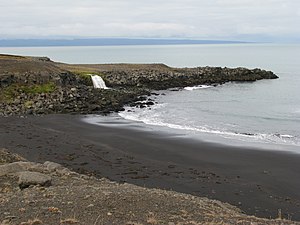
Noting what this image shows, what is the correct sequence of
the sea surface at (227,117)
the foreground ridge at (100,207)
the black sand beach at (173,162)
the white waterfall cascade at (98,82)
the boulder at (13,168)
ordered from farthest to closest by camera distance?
the white waterfall cascade at (98,82), the sea surface at (227,117), the black sand beach at (173,162), the boulder at (13,168), the foreground ridge at (100,207)

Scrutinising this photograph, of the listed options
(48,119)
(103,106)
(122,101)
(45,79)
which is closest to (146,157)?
(48,119)

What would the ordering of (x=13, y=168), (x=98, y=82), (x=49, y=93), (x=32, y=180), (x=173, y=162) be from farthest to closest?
1. (x=98, y=82)
2. (x=49, y=93)
3. (x=173, y=162)
4. (x=13, y=168)
5. (x=32, y=180)

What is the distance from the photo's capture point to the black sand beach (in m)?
17.8

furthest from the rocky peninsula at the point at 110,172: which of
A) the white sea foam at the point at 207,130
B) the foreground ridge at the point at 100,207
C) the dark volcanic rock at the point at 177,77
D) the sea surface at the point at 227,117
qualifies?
the dark volcanic rock at the point at 177,77

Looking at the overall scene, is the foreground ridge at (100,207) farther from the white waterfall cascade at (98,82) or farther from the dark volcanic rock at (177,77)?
the dark volcanic rock at (177,77)

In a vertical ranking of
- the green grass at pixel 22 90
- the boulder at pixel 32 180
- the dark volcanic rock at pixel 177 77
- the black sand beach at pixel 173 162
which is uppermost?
the dark volcanic rock at pixel 177 77

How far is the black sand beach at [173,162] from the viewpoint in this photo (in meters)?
17.8

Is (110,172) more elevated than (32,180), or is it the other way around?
(32,180)

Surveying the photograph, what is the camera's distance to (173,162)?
75.7 ft

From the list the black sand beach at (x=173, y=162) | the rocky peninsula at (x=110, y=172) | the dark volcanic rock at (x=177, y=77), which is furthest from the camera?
the dark volcanic rock at (x=177, y=77)

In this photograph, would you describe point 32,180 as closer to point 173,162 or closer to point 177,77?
point 173,162

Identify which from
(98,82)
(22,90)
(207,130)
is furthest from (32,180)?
(98,82)

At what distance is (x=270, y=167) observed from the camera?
22047 millimetres

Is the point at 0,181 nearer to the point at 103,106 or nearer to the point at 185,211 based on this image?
the point at 185,211
